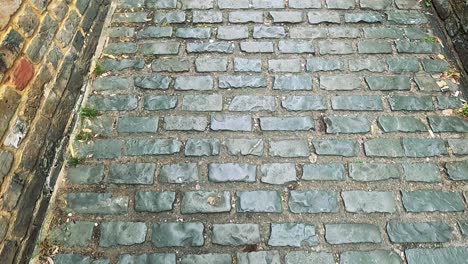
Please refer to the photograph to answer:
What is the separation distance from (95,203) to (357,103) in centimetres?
221

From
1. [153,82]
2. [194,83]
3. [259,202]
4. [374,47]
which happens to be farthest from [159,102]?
[374,47]

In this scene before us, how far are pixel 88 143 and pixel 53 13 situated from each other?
3.51ft

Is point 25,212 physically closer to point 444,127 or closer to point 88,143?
point 88,143

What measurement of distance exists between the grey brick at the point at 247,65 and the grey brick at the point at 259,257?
66.4 inches

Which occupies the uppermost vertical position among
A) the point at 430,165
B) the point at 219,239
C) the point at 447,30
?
the point at 447,30

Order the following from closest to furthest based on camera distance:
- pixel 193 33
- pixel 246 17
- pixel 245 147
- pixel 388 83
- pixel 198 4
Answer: pixel 245 147
pixel 388 83
pixel 193 33
pixel 246 17
pixel 198 4

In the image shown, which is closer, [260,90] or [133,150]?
[133,150]

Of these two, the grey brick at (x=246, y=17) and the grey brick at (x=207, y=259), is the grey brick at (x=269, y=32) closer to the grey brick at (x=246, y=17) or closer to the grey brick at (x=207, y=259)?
the grey brick at (x=246, y=17)

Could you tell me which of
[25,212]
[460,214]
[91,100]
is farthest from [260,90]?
[25,212]

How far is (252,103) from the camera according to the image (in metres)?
3.47

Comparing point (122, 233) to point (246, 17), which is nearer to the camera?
point (122, 233)

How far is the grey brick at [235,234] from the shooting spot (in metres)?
2.74

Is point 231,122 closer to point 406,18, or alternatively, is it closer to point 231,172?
point 231,172

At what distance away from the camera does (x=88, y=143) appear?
10.6 feet
